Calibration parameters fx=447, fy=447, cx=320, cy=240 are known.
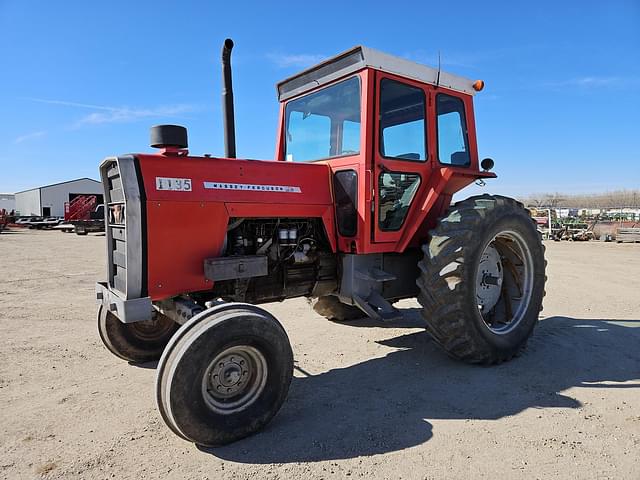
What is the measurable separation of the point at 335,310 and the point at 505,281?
206 centimetres

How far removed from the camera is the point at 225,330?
2.83 meters

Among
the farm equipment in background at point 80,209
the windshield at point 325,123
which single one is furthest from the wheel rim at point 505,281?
the farm equipment in background at point 80,209

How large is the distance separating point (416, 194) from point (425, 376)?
175 centimetres

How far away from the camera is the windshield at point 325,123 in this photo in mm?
4207

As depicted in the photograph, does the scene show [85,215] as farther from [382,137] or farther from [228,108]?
[382,137]

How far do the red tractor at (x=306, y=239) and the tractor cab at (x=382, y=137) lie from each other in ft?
0.05

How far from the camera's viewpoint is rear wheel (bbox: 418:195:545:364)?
3945 millimetres

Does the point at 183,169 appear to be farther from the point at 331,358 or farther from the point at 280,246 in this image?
the point at 331,358

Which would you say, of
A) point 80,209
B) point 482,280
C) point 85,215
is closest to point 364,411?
point 482,280

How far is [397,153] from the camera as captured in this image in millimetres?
4340

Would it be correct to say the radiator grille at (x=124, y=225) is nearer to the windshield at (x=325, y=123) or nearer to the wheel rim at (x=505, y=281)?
the windshield at (x=325, y=123)

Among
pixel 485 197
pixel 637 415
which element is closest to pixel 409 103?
pixel 485 197

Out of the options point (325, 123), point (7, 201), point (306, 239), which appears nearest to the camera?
point (306, 239)

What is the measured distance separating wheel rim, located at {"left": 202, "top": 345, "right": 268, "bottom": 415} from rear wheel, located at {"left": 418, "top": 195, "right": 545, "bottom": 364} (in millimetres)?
1716
